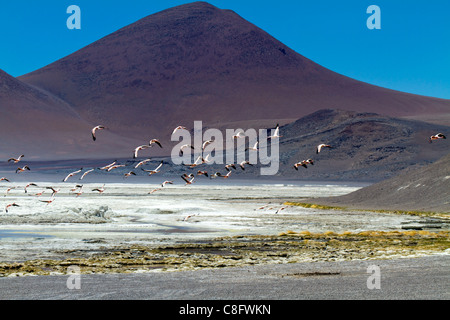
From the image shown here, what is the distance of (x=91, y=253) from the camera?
1783cm

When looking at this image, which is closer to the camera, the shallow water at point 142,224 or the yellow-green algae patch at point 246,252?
the yellow-green algae patch at point 246,252

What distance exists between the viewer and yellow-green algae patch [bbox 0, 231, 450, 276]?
15219 millimetres

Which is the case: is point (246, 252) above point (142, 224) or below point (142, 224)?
below

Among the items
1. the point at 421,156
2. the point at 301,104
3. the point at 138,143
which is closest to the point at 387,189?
the point at 421,156

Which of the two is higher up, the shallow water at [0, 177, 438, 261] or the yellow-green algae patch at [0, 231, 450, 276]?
the shallow water at [0, 177, 438, 261]

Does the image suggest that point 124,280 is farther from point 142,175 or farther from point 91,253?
point 142,175

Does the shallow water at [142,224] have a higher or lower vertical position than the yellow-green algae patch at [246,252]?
higher

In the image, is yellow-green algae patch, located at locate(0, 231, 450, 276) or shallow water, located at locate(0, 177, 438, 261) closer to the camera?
yellow-green algae patch, located at locate(0, 231, 450, 276)

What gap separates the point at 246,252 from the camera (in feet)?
59.5

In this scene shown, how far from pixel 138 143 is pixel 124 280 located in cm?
15792

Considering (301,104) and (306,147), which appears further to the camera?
(301,104)

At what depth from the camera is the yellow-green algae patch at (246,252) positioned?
15219mm
